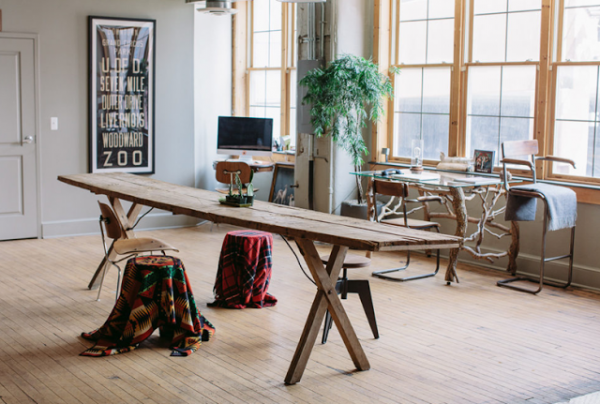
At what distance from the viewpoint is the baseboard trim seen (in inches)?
300

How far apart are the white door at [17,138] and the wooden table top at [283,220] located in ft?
8.20

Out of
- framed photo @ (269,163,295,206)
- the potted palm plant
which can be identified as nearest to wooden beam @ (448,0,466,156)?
the potted palm plant

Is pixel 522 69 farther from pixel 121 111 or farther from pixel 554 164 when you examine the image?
pixel 121 111

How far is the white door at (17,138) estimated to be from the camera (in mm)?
7238

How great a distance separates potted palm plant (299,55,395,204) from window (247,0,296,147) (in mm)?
1420

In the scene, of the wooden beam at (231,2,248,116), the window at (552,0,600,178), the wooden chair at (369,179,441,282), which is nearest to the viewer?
the wooden chair at (369,179,441,282)

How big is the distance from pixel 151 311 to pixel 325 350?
1.08 meters

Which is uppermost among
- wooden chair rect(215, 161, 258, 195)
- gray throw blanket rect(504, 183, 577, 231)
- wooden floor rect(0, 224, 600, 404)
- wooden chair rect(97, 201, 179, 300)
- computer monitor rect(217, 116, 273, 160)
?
computer monitor rect(217, 116, 273, 160)

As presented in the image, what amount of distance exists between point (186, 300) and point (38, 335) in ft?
3.32

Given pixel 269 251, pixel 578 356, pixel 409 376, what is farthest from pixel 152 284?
pixel 578 356

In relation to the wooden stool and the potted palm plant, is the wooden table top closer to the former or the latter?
the wooden stool

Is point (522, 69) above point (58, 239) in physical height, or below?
above

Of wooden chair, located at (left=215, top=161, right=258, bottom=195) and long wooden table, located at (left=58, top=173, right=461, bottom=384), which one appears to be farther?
wooden chair, located at (left=215, top=161, right=258, bottom=195)

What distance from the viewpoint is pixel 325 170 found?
7488mm
